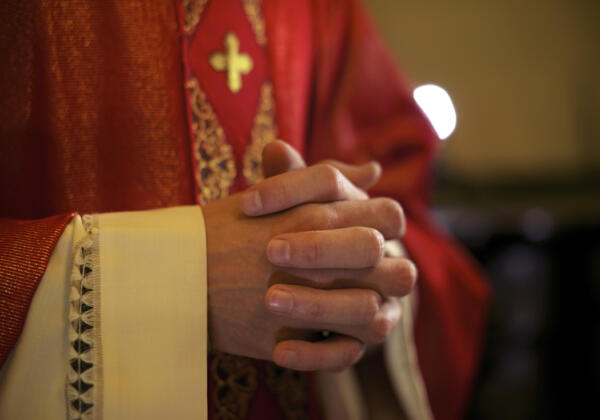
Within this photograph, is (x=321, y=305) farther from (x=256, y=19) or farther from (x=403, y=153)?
(x=403, y=153)

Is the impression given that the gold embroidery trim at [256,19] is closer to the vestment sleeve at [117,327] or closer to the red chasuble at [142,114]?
the red chasuble at [142,114]

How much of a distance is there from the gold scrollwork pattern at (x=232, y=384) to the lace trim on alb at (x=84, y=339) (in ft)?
0.63

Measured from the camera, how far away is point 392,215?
0.61 meters

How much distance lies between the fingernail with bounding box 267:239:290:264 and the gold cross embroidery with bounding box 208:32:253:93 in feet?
1.03

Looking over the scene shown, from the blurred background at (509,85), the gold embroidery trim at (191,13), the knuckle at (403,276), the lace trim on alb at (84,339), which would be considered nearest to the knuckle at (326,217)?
the knuckle at (403,276)

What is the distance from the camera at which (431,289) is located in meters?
0.96

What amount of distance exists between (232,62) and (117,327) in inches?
17.0

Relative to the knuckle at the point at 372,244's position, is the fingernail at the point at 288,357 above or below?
below

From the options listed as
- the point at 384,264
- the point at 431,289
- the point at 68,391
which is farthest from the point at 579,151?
the point at 68,391

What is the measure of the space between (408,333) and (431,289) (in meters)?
0.14

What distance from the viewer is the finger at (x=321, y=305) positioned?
52 centimetres

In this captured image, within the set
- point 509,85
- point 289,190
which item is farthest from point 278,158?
point 509,85

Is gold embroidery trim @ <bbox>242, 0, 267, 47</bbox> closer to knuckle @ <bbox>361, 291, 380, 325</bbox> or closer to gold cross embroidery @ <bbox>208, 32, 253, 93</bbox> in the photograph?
gold cross embroidery @ <bbox>208, 32, 253, 93</bbox>

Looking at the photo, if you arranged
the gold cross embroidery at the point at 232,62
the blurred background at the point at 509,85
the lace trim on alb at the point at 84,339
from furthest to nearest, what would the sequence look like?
the blurred background at the point at 509,85
the gold cross embroidery at the point at 232,62
the lace trim on alb at the point at 84,339
